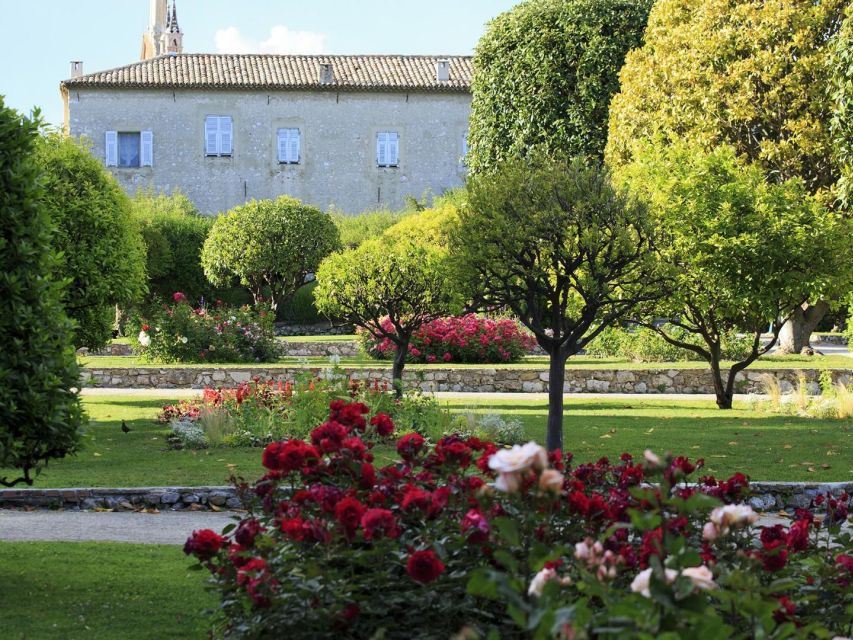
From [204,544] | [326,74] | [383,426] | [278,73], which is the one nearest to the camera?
[204,544]

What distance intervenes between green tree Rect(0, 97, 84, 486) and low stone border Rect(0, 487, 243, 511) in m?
3.04

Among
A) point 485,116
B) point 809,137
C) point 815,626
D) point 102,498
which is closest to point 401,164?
point 485,116

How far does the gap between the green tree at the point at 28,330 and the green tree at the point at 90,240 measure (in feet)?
27.3

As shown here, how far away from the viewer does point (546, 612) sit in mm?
2658

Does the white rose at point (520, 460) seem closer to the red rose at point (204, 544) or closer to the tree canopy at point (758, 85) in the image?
the red rose at point (204, 544)

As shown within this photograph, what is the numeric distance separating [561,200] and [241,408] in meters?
4.40

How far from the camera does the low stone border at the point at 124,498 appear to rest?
352 inches

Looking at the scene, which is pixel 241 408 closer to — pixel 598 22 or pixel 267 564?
pixel 267 564

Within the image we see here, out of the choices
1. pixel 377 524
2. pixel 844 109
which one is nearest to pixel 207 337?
pixel 844 109

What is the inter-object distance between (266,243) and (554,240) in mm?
20020

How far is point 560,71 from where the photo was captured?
92.2ft

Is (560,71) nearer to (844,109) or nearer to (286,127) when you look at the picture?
(844,109)

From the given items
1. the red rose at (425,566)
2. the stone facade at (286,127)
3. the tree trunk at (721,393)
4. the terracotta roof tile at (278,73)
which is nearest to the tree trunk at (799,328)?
the tree trunk at (721,393)

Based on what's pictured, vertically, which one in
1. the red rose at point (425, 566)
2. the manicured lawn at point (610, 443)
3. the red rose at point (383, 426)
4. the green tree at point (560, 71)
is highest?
the green tree at point (560, 71)
